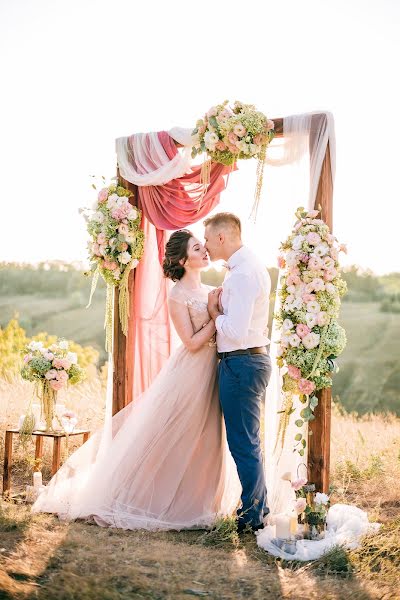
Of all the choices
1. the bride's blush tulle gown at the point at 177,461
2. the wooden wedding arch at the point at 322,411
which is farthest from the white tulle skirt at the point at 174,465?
the wooden wedding arch at the point at 322,411

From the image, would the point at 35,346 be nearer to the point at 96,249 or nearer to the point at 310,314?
the point at 96,249

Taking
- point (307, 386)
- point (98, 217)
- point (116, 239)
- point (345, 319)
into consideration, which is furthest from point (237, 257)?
point (345, 319)

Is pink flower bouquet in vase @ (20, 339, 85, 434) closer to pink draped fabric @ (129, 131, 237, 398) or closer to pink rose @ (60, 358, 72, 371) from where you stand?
pink rose @ (60, 358, 72, 371)

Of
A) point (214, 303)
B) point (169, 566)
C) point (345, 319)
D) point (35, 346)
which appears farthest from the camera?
point (345, 319)

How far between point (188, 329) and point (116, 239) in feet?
4.25

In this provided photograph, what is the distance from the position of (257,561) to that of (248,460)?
0.71m

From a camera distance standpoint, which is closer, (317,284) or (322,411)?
(317,284)

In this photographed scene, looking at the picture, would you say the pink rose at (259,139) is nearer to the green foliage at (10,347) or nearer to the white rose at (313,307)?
the white rose at (313,307)

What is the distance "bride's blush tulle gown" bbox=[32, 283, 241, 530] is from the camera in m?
5.17

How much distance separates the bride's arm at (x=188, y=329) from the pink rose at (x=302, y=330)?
0.63 m

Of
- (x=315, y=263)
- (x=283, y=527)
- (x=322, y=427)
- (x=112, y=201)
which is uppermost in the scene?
(x=112, y=201)

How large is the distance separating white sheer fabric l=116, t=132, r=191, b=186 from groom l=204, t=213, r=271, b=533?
0.97 m

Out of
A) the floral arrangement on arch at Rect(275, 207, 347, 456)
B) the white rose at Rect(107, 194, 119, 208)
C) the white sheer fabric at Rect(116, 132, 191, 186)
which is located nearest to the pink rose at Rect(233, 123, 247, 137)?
the white sheer fabric at Rect(116, 132, 191, 186)

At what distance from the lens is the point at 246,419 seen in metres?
4.91
